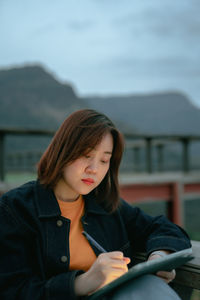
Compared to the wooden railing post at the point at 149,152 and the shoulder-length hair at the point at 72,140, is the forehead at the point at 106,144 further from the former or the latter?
the wooden railing post at the point at 149,152

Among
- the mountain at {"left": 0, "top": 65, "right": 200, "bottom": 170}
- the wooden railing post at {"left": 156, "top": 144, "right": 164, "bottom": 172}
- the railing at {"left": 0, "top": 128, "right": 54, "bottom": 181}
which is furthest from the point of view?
the mountain at {"left": 0, "top": 65, "right": 200, "bottom": 170}

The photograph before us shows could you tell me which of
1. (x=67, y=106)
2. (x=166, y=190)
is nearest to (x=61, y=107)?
(x=67, y=106)

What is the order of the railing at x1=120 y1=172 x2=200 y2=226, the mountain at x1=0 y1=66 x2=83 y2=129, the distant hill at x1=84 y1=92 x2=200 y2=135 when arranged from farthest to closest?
the distant hill at x1=84 y1=92 x2=200 y2=135 → the mountain at x1=0 y1=66 x2=83 y2=129 → the railing at x1=120 y1=172 x2=200 y2=226

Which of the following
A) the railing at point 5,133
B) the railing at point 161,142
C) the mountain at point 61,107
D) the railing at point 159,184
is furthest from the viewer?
the mountain at point 61,107

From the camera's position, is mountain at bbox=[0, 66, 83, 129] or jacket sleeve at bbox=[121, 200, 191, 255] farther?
mountain at bbox=[0, 66, 83, 129]

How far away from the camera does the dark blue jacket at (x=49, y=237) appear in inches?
41.6

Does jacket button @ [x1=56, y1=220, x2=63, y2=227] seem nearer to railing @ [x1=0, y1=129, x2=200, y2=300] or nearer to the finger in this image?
the finger

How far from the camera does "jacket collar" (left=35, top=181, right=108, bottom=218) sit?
121 cm

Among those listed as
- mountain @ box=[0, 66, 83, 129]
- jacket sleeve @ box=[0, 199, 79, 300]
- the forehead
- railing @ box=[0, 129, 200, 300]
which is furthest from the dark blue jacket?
mountain @ box=[0, 66, 83, 129]

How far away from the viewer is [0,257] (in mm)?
1084

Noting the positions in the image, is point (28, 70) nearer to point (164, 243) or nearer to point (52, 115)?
point (52, 115)

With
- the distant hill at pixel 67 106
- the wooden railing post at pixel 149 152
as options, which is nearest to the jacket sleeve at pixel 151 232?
the wooden railing post at pixel 149 152

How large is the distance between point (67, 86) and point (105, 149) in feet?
254

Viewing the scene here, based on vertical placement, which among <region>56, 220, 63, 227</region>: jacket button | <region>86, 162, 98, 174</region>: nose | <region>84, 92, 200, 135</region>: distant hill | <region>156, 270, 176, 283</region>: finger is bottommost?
<region>84, 92, 200, 135</region>: distant hill
